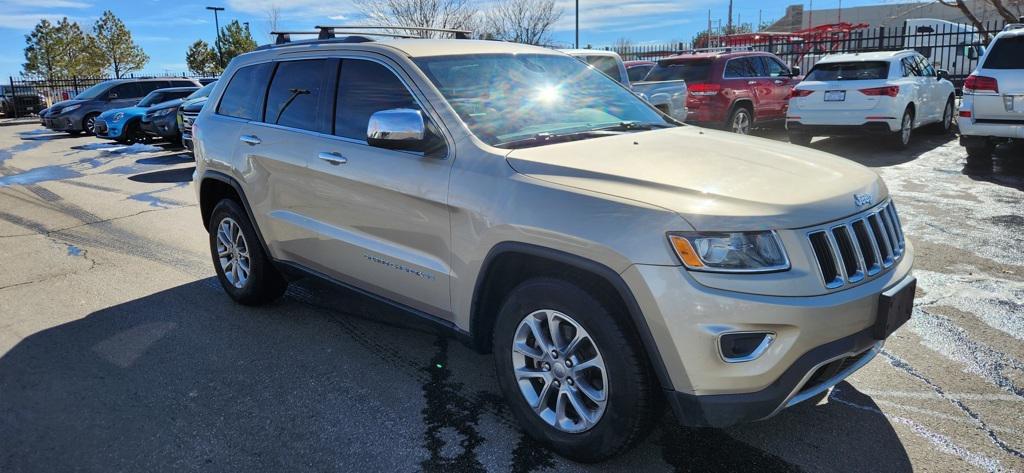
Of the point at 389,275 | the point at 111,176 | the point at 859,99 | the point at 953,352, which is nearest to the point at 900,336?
the point at 953,352

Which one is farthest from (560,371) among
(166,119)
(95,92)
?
(95,92)

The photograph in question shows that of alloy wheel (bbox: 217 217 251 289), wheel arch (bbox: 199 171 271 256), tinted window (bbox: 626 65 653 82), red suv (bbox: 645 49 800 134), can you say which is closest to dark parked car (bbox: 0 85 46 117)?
tinted window (bbox: 626 65 653 82)

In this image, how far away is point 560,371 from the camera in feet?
10.2

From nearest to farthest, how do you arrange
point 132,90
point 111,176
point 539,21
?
1. point 111,176
2. point 132,90
3. point 539,21

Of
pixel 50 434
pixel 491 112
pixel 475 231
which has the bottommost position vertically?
pixel 50 434

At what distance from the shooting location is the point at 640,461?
3156 millimetres

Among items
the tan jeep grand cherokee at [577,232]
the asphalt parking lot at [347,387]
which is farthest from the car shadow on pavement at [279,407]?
the tan jeep grand cherokee at [577,232]

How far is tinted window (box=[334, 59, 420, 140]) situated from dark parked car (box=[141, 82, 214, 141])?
13753 millimetres

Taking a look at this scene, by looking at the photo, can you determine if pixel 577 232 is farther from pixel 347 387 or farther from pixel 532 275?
pixel 347 387

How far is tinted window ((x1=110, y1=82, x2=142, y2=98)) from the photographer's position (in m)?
22.6

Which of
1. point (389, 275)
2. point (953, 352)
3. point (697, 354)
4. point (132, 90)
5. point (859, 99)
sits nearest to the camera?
point (697, 354)

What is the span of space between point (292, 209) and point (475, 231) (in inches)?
68.3

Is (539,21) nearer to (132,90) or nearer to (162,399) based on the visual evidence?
(132,90)

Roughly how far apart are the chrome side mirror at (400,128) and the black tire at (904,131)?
1038 cm
